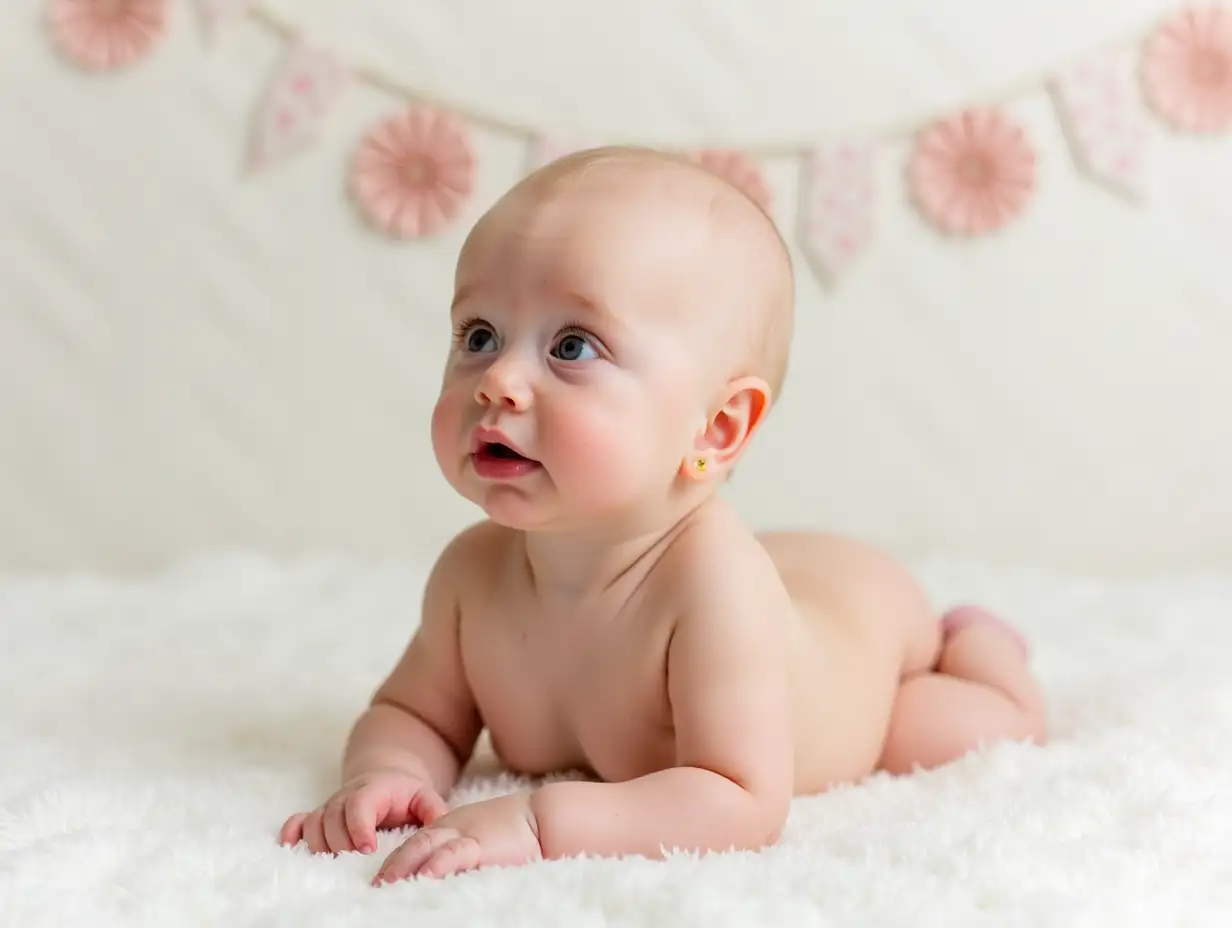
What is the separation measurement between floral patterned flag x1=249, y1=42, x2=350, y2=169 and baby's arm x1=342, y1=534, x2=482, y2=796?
3.21 feet

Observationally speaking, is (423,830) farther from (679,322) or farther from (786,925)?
(679,322)

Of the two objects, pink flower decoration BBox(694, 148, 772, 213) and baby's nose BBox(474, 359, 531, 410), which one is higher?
pink flower decoration BBox(694, 148, 772, 213)

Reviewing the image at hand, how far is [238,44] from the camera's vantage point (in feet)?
6.28

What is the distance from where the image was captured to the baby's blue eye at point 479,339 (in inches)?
36.9

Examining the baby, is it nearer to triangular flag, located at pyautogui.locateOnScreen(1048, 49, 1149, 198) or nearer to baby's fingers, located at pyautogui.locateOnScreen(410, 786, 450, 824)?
baby's fingers, located at pyautogui.locateOnScreen(410, 786, 450, 824)

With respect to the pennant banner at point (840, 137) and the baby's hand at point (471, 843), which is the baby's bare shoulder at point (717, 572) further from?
the pennant banner at point (840, 137)

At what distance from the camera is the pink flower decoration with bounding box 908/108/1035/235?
1.96m

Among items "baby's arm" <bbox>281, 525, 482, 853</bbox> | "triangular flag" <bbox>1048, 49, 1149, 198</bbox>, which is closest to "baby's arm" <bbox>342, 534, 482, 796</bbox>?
"baby's arm" <bbox>281, 525, 482, 853</bbox>

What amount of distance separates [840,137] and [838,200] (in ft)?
0.27

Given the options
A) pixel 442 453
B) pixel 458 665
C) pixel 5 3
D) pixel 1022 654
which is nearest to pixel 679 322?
pixel 442 453

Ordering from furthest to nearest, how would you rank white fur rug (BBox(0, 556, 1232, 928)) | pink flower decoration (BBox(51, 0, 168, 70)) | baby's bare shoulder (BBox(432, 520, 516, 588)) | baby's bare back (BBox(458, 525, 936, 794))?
pink flower decoration (BBox(51, 0, 168, 70))
baby's bare shoulder (BBox(432, 520, 516, 588))
baby's bare back (BBox(458, 525, 936, 794))
white fur rug (BBox(0, 556, 1232, 928))

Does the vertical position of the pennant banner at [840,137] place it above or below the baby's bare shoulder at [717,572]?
above

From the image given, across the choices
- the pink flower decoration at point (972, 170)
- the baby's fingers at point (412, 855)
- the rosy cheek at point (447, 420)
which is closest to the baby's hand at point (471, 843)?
the baby's fingers at point (412, 855)

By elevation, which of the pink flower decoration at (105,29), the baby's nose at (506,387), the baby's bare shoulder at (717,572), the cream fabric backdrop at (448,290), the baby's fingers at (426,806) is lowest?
the baby's fingers at (426,806)
